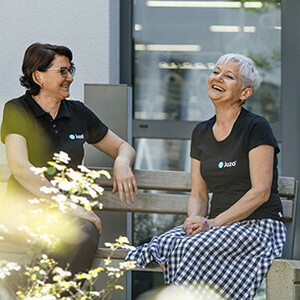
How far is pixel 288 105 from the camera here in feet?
19.2

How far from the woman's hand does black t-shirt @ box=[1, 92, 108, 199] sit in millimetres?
678

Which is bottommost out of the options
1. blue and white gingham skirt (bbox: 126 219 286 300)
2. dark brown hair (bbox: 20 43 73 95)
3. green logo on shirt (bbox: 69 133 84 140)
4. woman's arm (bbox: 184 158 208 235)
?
blue and white gingham skirt (bbox: 126 219 286 300)

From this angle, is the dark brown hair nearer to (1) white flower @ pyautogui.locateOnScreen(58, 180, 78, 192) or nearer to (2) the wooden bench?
(2) the wooden bench

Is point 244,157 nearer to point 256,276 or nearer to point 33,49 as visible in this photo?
point 256,276

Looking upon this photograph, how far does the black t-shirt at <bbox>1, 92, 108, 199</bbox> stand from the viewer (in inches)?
177

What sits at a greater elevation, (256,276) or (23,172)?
(23,172)

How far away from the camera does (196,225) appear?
4367 mm

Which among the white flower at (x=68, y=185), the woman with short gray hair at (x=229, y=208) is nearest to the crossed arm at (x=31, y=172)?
the woman with short gray hair at (x=229, y=208)

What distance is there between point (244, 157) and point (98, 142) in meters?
0.88

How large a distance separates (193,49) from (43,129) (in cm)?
174

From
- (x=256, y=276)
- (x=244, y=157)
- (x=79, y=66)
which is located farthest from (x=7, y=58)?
(x=256, y=276)

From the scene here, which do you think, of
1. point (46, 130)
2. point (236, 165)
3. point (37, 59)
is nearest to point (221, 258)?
point (236, 165)

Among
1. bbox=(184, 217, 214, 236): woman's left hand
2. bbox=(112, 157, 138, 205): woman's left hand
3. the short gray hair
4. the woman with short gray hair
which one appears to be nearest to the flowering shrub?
the woman with short gray hair

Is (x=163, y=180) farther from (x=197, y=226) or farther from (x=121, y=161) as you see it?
(x=197, y=226)
